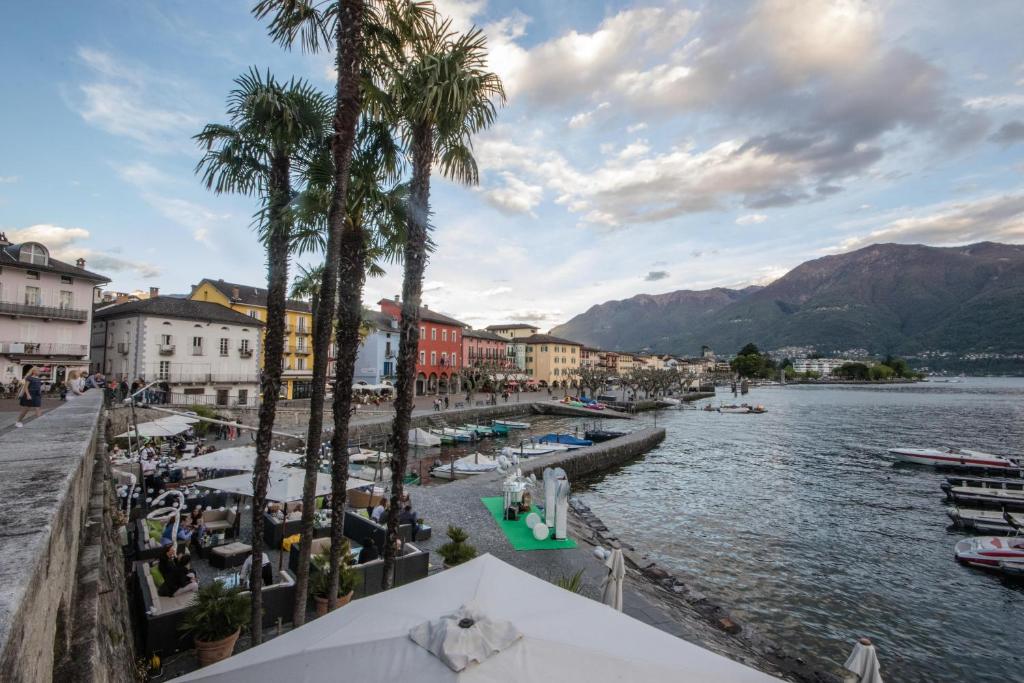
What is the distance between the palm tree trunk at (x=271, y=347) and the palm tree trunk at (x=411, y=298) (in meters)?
1.89

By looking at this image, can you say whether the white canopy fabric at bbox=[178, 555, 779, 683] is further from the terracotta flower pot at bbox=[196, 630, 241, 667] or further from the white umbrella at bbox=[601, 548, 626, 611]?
the white umbrella at bbox=[601, 548, 626, 611]

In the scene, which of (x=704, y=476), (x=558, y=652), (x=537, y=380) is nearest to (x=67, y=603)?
(x=558, y=652)

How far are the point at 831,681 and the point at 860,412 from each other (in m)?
83.6

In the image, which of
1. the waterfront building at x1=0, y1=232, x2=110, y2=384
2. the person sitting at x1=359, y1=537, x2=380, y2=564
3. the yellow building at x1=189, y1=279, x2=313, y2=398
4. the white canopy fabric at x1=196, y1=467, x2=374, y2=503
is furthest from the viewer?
the yellow building at x1=189, y1=279, x2=313, y2=398

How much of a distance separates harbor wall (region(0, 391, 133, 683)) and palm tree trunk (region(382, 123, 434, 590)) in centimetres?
384

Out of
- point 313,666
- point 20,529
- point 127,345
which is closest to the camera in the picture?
point 20,529

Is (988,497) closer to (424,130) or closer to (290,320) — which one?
(424,130)

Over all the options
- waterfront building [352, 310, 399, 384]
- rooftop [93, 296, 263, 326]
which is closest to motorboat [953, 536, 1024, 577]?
rooftop [93, 296, 263, 326]

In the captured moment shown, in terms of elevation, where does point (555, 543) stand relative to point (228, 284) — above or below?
below

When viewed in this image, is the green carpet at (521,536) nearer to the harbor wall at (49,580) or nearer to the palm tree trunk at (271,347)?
the palm tree trunk at (271,347)

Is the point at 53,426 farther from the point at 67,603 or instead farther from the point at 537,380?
the point at 537,380

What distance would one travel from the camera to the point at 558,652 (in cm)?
387

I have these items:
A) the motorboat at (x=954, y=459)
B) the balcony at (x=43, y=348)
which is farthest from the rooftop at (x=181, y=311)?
the motorboat at (x=954, y=459)

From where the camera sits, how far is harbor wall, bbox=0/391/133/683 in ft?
6.40
